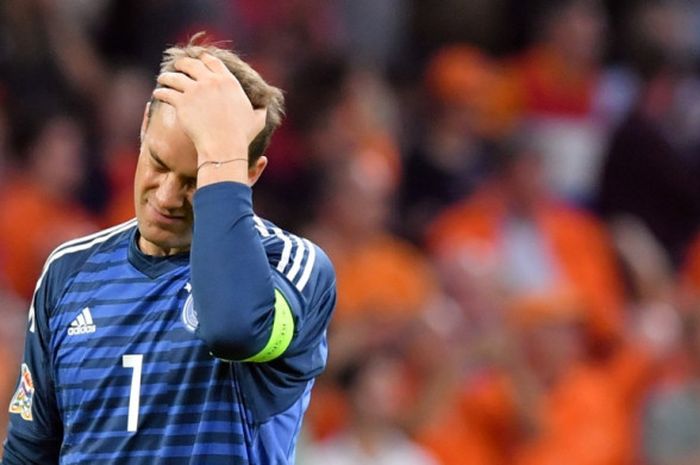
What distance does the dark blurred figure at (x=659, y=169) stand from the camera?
7855 millimetres

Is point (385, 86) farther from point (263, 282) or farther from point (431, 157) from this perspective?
point (263, 282)

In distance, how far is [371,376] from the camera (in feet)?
18.3

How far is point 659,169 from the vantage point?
26.0 feet

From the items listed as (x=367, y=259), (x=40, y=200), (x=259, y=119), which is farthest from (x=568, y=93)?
(x=259, y=119)

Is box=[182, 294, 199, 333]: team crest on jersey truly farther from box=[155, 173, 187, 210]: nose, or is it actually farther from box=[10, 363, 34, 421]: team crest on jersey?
box=[10, 363, 34, 421]: team crest on jersey

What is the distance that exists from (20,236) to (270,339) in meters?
4.28

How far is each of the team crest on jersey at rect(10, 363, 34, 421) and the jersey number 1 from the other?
277mm

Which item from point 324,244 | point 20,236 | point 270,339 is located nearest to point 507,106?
point 324,244

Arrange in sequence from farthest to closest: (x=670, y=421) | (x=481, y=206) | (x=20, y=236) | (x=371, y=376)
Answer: (x=481, y=206) < (x=20, y=236) < (x=670, y=421) < (x=371, y=376)

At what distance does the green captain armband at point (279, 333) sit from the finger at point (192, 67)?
0.37m

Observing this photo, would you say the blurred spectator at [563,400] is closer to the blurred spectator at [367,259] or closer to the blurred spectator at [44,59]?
the blurred spectator at [367,259]

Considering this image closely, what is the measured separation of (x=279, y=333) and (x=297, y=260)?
0.21m

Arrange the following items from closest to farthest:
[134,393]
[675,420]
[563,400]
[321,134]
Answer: [134,393]
[675,420]
[563,400]
[321,134]

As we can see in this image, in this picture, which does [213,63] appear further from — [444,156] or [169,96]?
[444,156]
